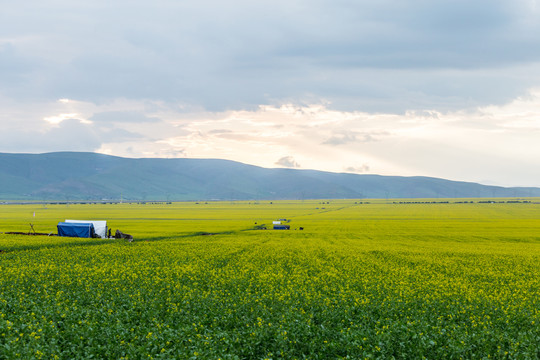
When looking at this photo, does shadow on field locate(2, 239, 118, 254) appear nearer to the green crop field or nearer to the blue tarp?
the blue tarp

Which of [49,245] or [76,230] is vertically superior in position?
Result: [76,230]

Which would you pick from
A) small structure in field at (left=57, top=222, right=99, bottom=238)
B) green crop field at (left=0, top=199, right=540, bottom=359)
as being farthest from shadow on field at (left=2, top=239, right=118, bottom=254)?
green crop field at (left=0, top=199, right=540, bottom=359)

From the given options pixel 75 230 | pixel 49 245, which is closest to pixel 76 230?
pixel 75 230

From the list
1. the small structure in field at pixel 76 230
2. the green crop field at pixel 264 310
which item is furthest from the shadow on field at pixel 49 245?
the green crop field at pixel 264 310

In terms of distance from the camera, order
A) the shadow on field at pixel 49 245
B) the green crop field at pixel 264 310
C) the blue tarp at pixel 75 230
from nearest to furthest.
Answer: the green crop field at pixel 264 310 → the shadow on field at pixel 49 245 → the blue tarp at pixel 75 230

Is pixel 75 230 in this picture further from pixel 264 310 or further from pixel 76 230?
pixel 264 310

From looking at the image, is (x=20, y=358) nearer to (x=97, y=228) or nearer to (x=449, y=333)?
(x=449, y=333)

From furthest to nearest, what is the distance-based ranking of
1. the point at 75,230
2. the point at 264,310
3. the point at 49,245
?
the point at 75,230 < the point at 49,245 < the point at 264,310

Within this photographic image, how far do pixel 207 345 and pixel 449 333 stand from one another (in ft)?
36.3

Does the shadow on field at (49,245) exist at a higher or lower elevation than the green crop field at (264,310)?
lower

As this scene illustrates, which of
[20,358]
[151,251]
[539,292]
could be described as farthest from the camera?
[151,251]

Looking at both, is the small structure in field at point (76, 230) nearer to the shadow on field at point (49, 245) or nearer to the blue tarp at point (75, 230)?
the blue tarp at point (75, 230)

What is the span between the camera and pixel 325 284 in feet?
91.4

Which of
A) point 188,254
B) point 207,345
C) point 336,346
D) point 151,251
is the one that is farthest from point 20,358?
point 151,251
